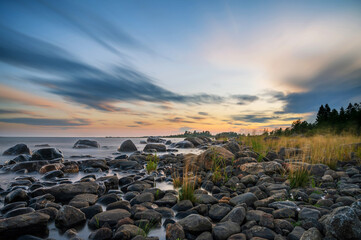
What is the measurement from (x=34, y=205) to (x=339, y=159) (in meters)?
11.3

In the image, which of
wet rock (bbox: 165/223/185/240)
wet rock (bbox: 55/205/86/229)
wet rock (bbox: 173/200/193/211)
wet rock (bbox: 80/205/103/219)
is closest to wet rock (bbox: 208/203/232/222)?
wet rock (bbox: 173/200/193/211)

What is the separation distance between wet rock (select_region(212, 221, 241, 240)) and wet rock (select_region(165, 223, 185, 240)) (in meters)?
0.47

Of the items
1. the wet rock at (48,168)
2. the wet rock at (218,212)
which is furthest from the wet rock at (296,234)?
the wet rock at (48,168)

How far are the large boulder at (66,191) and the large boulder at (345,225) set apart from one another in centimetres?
479

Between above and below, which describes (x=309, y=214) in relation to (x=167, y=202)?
above

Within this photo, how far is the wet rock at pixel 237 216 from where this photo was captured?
3227 millimetres

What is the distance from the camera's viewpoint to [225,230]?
9.45 ft

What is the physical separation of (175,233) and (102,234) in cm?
106

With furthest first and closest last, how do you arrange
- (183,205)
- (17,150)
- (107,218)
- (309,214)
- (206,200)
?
(17,150), (206,200), (183,205), (107,218), (309,214)

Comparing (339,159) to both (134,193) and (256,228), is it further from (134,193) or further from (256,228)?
(134,193)

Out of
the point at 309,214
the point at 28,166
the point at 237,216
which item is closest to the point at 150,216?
the point at 237,216

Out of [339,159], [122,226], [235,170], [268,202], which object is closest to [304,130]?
[339,159]

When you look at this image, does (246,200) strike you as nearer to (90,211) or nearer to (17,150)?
(90,211)

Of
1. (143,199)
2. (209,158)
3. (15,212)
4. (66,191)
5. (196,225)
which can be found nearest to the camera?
(196,225)
